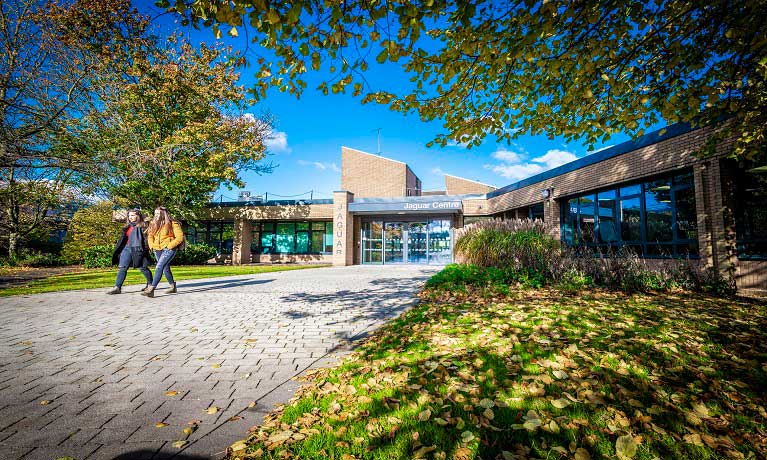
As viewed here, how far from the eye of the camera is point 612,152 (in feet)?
34.9

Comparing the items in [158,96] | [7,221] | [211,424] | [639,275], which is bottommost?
[211,424]

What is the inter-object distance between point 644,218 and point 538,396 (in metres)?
10.4

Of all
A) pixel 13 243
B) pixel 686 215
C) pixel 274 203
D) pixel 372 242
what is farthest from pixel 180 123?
pixel 686 215

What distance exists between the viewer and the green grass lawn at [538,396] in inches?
71.6

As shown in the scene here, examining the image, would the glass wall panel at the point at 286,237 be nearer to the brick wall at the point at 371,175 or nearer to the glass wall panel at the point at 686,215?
the brick wall at the point at 371,175

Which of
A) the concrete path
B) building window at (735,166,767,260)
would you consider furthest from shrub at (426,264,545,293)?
building window at (735,166,767,260)

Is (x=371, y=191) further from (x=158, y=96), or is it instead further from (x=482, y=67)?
(x=482, y=67)

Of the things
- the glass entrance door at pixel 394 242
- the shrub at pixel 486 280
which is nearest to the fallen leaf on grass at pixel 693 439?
the shrub at pixel 486 280

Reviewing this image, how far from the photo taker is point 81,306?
5.96 m

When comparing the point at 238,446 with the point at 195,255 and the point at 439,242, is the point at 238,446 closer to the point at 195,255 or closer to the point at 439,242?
the point at 439,242

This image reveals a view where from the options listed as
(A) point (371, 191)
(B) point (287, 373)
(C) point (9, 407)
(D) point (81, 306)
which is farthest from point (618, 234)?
(A) point (371, 191)

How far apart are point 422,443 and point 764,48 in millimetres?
5848

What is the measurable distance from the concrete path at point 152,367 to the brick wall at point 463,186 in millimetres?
28114

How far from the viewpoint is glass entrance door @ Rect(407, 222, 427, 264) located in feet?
67.5
